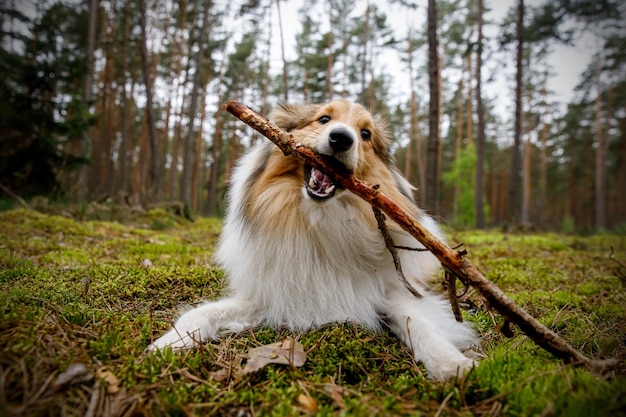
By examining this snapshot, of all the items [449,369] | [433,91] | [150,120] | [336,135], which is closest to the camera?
[449,369]

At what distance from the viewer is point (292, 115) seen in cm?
331

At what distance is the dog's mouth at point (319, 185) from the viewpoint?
8.18 ft

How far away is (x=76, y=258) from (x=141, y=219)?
5550 millimetres

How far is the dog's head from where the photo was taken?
2.41 meters

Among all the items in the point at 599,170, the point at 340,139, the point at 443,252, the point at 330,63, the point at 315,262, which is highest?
the point at 330,63

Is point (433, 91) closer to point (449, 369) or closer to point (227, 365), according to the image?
point (449, 369)

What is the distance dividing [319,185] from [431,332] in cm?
122

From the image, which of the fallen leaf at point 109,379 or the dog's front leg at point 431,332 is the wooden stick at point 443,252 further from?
the fallen leaf at point 109,379

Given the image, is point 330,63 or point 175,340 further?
point 330,63

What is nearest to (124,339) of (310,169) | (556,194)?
(310,169)

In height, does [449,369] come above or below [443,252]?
below

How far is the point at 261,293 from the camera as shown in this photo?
2498mm

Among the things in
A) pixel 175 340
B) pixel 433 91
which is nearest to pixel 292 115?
pixel 175 340

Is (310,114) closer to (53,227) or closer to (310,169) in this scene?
(310,169)
